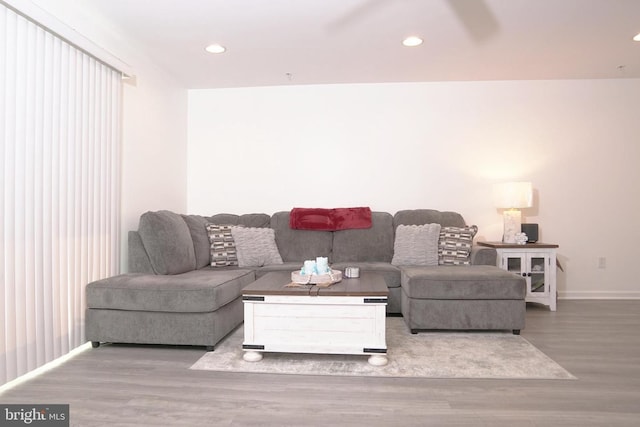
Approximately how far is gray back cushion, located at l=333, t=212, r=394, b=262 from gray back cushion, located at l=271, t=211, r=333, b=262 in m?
0.10

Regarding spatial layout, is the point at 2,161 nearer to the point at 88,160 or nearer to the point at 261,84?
the point at 88,160

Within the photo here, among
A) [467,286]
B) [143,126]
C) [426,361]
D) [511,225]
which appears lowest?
[426,361]

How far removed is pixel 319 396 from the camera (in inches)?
80.0

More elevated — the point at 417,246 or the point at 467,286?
the point at 417,246

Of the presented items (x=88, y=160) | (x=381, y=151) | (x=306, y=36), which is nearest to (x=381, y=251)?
(x=381, y=151)

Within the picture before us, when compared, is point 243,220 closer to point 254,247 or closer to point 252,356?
point 254,247

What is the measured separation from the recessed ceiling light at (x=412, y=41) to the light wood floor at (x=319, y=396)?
2585mm

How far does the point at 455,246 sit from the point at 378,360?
5.90ft

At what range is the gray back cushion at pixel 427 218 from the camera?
13.9 feet

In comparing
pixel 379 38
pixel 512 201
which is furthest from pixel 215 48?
pixel 512 201

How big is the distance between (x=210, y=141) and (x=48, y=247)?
259 cm

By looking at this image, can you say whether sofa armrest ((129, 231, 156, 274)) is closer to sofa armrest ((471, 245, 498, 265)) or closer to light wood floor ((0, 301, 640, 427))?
light wood floor ((0, 301, 640, 427))

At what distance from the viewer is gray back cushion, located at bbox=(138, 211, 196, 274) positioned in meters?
3.22

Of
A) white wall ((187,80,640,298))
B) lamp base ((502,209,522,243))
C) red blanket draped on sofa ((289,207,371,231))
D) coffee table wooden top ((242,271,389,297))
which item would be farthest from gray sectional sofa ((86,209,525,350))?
white wall ((187,80,640,298))
